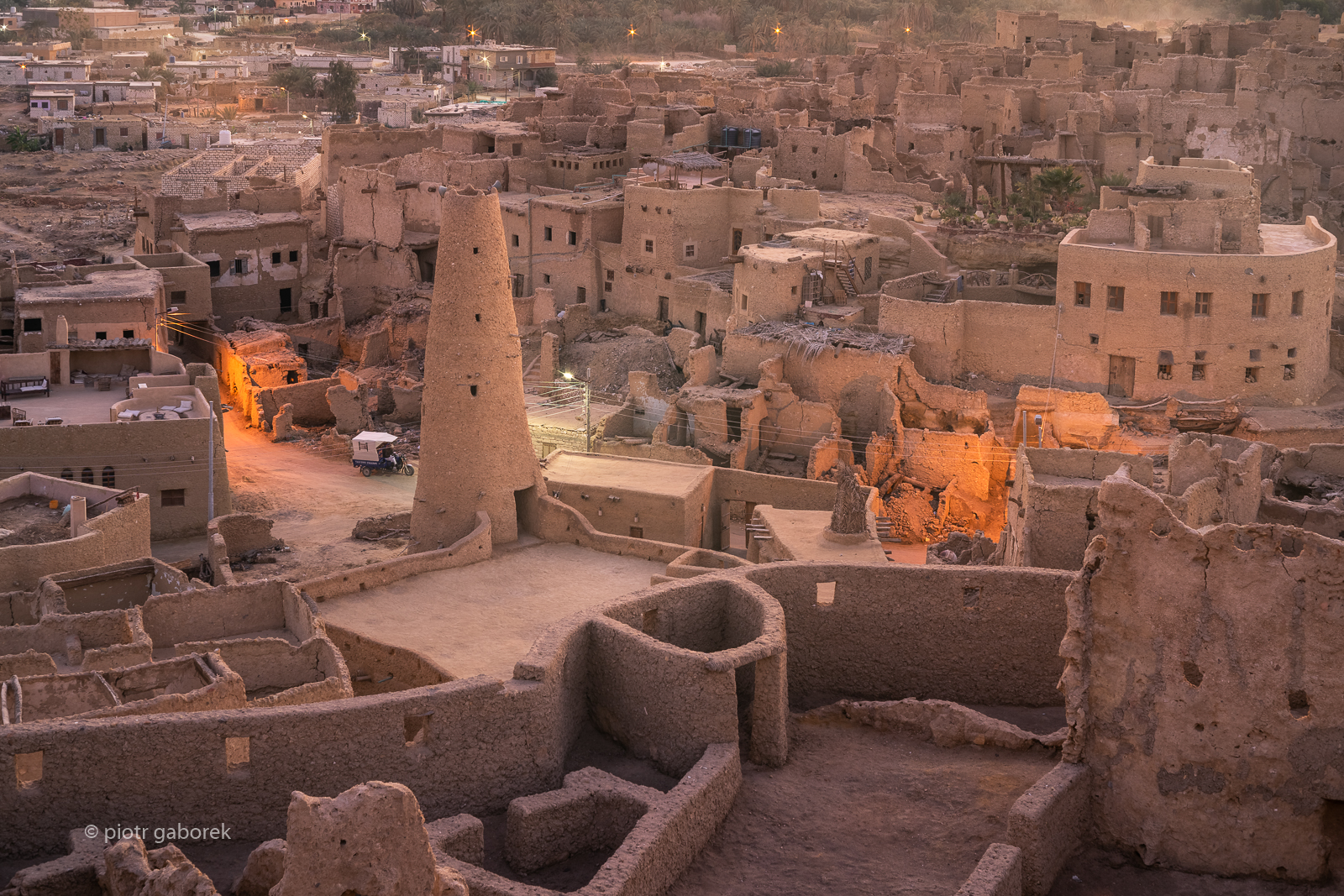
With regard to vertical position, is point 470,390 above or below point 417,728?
above

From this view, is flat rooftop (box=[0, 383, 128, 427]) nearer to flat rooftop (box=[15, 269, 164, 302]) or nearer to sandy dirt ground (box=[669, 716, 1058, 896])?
flat rooftop (box=[15, 269, 164, 302])

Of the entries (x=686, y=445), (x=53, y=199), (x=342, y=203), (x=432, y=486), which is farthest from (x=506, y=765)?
(x=53, y=199)

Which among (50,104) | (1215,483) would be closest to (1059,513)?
(1215,483)

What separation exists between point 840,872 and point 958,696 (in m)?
4.71

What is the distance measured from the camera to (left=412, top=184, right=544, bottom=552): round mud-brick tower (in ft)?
87.7

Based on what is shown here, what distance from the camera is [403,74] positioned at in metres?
91.8

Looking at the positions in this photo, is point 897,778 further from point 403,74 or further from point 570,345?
point 403,74

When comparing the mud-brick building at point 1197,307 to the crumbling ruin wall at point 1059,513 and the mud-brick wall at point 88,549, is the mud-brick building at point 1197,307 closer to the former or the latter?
the crumbling ruin wall at point 1059,513

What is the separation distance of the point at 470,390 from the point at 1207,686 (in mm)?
13380

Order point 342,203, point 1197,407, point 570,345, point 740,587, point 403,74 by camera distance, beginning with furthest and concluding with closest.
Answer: point 403,74
point 342,203
point 570,345
point 1197,407
point 740,587

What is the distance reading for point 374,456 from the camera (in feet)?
125

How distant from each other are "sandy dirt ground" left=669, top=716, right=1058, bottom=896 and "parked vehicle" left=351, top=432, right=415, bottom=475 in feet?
66.1

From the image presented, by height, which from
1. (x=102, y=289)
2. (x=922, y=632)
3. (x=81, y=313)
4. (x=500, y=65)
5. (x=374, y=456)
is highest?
(x=500, y=65)

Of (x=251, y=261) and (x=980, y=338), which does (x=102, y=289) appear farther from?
(x=980, y=338)
